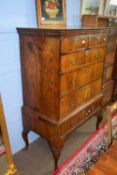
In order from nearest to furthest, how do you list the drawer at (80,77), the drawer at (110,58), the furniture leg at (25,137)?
the drawer at (80,77)
the furniture leg at (25,137)
the drawer at (110,58)

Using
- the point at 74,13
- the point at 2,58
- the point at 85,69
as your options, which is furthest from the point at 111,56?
the point at 2,58

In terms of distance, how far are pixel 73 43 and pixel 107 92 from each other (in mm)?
1812

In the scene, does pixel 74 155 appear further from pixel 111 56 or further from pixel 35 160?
pixel 111 56

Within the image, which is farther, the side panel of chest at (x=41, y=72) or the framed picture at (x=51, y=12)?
the framed picture at (x=51, y=12)

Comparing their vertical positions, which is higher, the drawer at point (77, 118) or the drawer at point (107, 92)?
the drawer at point (77, 118)

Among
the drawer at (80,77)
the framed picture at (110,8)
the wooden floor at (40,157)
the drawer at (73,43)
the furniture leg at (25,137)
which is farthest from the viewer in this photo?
the framed picture at (110,8)

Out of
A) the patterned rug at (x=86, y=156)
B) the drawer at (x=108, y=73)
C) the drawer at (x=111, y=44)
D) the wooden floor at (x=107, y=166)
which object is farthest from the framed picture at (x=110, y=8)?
the wooden floor at (x=107, y=166)

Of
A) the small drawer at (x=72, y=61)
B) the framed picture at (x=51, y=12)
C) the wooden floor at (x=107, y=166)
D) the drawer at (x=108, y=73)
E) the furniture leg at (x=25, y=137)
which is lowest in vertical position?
the furniture leg at (x=25, y=137)

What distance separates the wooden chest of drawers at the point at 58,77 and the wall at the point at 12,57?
73 millimetres

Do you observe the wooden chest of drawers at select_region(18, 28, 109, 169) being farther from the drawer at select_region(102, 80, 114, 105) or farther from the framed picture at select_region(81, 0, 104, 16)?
the drawer at select_region(102, 80, 114, 105)

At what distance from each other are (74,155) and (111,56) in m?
1.76

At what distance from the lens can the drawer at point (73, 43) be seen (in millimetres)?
1533

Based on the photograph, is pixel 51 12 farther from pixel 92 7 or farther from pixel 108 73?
pixel 108 73

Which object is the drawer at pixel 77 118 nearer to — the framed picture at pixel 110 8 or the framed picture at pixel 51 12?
the framed picture at pixel 51 12
